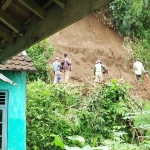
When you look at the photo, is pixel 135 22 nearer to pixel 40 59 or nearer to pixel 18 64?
pixel 40 59

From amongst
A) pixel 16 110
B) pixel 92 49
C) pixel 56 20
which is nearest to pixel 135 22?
pixel 92 49

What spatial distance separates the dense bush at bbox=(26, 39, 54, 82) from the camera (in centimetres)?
1783

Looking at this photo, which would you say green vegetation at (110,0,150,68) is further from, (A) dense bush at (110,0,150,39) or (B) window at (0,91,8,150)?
(B) window at (0,91,8,150)

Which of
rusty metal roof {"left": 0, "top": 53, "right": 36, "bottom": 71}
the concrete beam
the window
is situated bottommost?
the window

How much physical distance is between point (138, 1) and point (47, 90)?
14163 mm

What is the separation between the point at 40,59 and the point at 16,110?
8.83m

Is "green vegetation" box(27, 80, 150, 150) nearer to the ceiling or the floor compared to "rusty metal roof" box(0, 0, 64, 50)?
nearer to the floor

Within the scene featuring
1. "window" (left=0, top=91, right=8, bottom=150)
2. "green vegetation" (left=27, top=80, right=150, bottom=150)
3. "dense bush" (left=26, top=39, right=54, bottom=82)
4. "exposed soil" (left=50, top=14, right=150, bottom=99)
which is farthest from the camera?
"exposed soil" (left=50, top=14, right=150, bottom=99)

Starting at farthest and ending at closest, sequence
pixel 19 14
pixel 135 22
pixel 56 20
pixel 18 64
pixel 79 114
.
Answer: pixel 135 22 → pixel 79 114 → pixel 18 64 → pixel 19 14 → pixel 56 20

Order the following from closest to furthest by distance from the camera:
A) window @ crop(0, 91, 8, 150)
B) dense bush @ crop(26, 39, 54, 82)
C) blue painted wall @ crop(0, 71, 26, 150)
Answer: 1. window @ crop(0, 91, 8, 150)
2. blue painted wall @ crop(0, 71, 26, 150)
3. dense bush @ crop(26, 39, 54, 82)

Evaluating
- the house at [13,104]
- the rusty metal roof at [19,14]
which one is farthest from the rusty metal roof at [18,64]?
the rusty metal roof at [19,14]

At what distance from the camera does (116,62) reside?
25.0 meters

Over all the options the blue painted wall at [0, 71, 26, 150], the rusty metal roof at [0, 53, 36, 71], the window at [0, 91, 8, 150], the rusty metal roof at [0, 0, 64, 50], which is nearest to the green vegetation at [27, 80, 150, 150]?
the blue painted wall at [0, 71, 26, 150]

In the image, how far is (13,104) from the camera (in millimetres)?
9148
